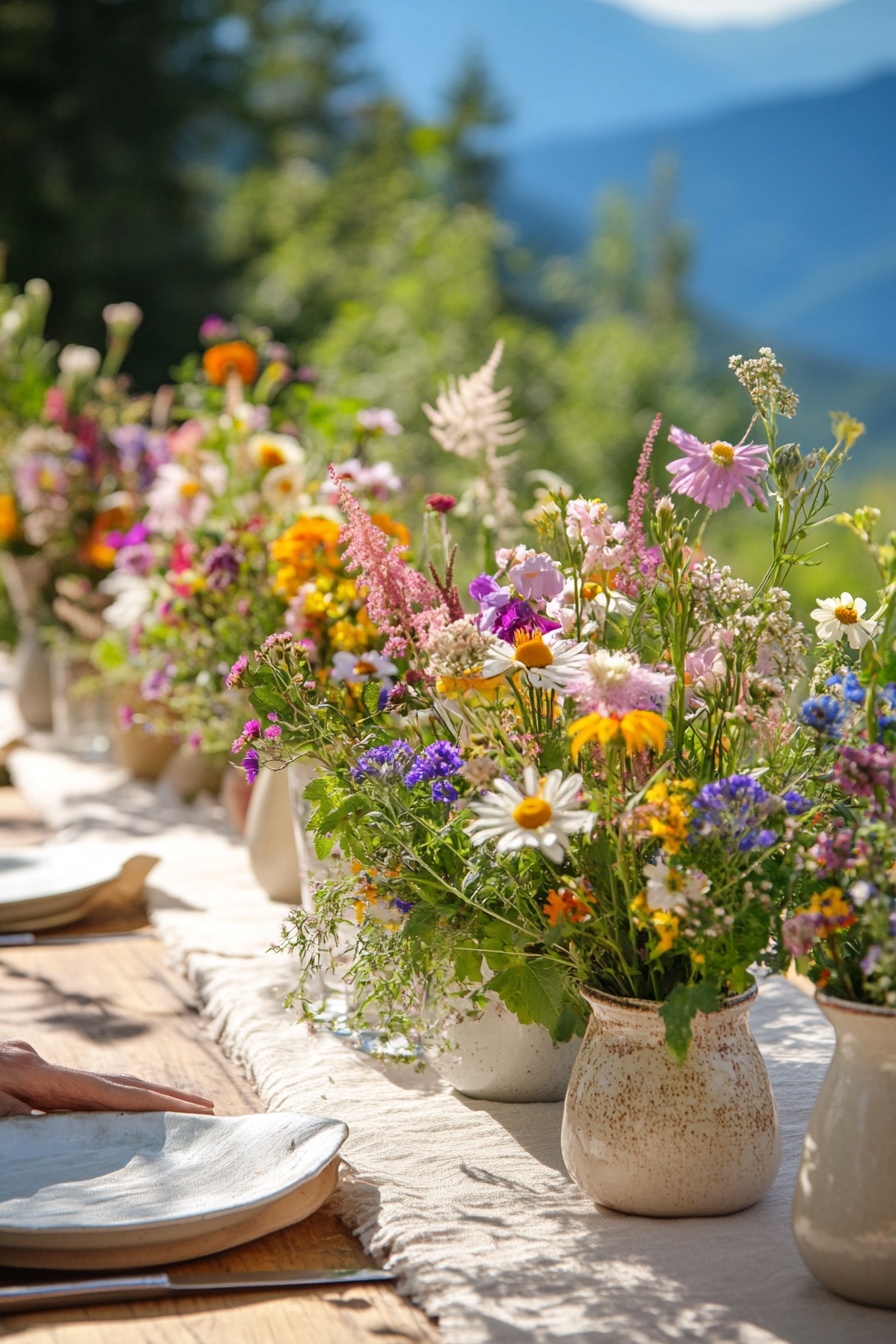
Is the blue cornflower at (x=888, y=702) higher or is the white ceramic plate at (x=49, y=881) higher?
the blue cornflower at (x=888, y=702)

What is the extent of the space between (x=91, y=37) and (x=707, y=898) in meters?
10.2

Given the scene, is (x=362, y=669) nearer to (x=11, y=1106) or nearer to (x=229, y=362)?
(x=11, y=1106)

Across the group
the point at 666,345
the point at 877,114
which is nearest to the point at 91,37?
the point at 666,345

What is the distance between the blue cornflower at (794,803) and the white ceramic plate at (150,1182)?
0.35 metres

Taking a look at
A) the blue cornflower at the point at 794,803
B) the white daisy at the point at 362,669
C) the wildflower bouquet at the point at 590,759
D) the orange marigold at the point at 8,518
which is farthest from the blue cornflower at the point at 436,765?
the orange marigold at the point at 8,518

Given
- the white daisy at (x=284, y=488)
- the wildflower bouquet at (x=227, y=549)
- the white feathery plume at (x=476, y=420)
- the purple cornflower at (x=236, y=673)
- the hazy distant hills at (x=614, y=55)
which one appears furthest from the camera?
the hazy distant hills at (x=614, y=55)

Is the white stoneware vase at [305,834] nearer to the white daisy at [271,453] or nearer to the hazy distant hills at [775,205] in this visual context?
the white daisy at [271,453]

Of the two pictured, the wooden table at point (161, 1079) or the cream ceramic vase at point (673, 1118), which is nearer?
the wooden table at point (161, 1079)

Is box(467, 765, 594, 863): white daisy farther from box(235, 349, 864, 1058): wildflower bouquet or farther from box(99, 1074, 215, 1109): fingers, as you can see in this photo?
box(99, 1074, 215, 1109): fingers

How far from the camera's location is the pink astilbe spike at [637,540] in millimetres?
908

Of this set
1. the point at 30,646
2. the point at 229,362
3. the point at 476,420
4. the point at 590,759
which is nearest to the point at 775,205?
the point at 30,646

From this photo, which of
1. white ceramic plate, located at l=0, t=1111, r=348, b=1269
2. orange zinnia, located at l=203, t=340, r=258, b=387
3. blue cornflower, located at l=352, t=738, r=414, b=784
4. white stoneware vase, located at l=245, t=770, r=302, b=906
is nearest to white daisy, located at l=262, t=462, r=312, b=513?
orange zinnia, located at l=203, t=340, r=258, b=387

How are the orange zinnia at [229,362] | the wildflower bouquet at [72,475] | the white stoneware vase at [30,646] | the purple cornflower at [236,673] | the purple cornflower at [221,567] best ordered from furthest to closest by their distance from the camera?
the white stoneware vase at [30,646] → the wildflower bouquet at [72,475] → the orange zinnia at [229,362] → the purple cornflower at [221,567] → the purple cornflower at [236,673]

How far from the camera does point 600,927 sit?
87 cm
